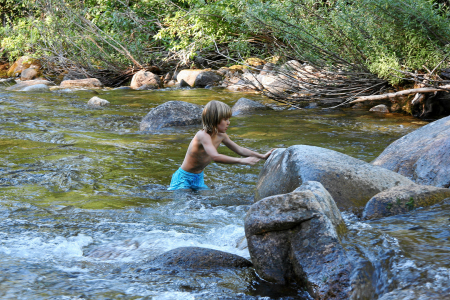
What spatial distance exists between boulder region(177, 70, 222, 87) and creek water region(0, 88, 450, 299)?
21.9 feet

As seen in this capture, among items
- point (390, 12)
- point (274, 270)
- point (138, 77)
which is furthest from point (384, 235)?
point (138, 77)

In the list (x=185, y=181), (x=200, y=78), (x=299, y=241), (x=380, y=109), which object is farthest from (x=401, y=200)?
(x=200, y=78)

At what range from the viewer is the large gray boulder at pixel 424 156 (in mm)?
4504

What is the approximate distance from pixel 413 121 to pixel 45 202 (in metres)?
7.14

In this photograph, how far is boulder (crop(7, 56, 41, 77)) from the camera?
21.4 metres

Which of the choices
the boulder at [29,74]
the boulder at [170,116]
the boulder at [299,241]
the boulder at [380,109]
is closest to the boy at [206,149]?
the boulder at [299,241]

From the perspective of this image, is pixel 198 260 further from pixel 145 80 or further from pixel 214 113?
pixel 145 80

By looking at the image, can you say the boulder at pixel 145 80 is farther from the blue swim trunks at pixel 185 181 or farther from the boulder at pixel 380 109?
the blue swim trunks at pixel 185 181

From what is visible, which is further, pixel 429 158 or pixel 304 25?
pixel 304 25

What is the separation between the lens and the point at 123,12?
1798 centimetres

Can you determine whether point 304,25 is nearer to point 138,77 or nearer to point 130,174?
point 130,174

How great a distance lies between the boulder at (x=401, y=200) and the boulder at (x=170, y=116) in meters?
5.90

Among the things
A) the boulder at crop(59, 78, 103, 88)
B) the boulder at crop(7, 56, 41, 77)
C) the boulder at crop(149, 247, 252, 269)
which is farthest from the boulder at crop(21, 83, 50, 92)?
the boulder at crop(149, 247, 252, 269)

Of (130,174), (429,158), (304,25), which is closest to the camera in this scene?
(429,158)
